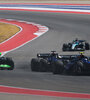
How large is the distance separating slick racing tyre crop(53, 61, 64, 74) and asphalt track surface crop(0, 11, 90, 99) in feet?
0.74

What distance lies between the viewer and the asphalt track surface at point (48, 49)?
11109 mm

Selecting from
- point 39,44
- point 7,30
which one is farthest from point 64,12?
point 39,44

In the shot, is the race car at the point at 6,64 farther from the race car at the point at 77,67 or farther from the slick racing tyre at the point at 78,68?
the slick racing tyre at the point at 78,68

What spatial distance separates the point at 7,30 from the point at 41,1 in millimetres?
23645

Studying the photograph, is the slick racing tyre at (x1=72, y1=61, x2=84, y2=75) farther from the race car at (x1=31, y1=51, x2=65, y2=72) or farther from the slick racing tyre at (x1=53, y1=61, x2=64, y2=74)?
the race car at (x1=31, y1=51, x2=65, y2=72)

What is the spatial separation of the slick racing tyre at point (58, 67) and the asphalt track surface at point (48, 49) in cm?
23

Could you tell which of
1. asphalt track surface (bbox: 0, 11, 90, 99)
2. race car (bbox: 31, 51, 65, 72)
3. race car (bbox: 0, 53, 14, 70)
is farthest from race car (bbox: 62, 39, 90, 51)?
race car (bbox: 0, 53, 14, 70)

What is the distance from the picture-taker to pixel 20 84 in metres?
11.2

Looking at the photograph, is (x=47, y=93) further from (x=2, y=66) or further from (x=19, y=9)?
(x=19, y=9)

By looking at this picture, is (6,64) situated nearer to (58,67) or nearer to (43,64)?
(43,64)

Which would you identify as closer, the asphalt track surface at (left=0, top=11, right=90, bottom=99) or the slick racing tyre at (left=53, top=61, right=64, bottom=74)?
the asphalt track surface at (left=0, top=11, right=90, bottom=99)

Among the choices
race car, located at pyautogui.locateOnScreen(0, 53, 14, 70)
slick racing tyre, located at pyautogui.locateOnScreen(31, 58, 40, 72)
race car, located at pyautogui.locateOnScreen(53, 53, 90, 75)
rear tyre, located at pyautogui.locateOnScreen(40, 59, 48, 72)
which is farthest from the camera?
race car, located at pyautogui.locateOnScreen(0, 53, 14, 70)

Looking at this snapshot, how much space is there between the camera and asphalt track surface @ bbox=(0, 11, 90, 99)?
1111cm

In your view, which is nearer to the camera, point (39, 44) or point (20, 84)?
point (20, 84)
